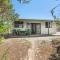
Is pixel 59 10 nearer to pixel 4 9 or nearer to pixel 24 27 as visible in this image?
pixel 4 9

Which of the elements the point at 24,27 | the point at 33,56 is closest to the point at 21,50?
the point at 33,56

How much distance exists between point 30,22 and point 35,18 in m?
1.06

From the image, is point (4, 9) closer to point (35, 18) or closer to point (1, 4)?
point (1, 4)

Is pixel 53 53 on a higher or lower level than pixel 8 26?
lower

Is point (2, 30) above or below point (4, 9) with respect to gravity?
below

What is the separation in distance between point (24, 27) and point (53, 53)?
16626mm

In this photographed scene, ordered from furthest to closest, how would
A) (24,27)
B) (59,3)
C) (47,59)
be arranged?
1. (24,27)
2. (47,59)
3. (59,3)

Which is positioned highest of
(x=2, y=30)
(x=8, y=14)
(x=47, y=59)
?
(x=8, y=14)

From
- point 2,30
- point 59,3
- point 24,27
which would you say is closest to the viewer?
point 2,30

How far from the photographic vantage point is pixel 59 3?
5.43 metres

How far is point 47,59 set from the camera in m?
12.7

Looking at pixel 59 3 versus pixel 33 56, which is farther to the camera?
pixel 33 56

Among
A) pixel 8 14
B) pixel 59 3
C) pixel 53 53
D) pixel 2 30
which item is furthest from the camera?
pixel 53 53

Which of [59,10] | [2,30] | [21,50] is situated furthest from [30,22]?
[2,30]
